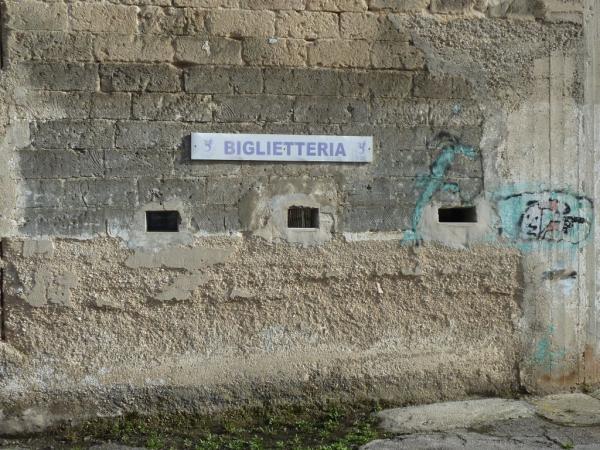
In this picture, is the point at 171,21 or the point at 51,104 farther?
the point at 171,21

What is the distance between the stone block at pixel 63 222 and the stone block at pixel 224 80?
1033mm

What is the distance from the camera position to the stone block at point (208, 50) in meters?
4.84

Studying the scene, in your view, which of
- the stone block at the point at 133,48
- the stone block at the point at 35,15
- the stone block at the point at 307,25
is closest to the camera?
the stone block at the point at 35,15

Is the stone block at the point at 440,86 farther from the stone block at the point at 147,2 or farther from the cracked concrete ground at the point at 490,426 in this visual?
the cracked concrete ground at the point at 490,426

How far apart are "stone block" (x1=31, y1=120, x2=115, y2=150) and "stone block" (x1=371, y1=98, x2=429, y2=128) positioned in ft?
5.85

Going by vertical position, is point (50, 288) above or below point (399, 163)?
below

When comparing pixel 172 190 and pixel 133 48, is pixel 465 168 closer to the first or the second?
pixel 172 190

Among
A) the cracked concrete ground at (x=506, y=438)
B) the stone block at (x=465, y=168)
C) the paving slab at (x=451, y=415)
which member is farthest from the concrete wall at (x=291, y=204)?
the cracked concrete ground at (x=506, y=438)

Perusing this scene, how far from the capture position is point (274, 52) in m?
4.95

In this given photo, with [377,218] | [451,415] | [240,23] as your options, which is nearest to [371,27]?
[240,23]

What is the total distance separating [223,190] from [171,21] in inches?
45.4

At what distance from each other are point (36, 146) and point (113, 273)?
37.2 inches

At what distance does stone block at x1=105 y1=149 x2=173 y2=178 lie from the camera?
15.7ft

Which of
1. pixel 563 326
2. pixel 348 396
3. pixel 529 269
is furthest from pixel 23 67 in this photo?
pixel 563 326
